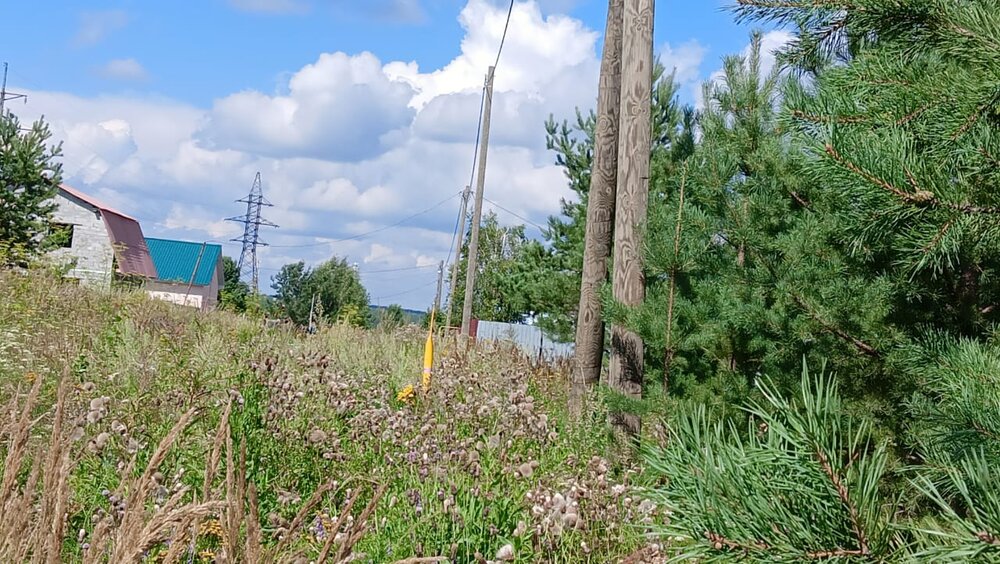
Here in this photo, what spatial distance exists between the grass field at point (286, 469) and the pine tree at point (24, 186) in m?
15.5

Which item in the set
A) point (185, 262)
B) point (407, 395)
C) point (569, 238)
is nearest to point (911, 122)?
point (407, 395)

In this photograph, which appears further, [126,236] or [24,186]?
[126,236]

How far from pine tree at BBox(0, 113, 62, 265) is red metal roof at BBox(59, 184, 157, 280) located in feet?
35.9

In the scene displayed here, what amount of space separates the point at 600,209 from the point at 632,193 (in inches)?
43.0

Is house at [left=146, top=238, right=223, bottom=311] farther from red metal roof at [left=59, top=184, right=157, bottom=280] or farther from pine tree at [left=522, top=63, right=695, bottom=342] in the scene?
pine tree at [left=522, top=63, right=695, bottom=342]

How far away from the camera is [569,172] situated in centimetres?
1359

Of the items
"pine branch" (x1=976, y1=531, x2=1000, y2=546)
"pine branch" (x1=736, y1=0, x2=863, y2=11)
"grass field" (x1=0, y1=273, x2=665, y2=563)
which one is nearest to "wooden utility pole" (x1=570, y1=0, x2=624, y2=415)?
"grass field" (x1=0, y1=273, x2=665, y2=563)

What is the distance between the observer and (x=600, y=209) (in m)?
7.47

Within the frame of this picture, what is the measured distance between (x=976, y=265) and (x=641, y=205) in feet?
8.06

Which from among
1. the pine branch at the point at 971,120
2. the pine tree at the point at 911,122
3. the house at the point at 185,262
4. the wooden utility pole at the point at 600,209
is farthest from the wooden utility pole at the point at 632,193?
the house at the point at 185,262

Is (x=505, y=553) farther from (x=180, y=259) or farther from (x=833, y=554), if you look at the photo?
(x=180, y=259)

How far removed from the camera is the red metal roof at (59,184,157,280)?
3709 cm

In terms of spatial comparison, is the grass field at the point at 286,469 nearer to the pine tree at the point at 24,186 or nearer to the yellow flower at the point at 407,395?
the yellow flower at the point at 407,395

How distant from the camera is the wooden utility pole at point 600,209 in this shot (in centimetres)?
743
